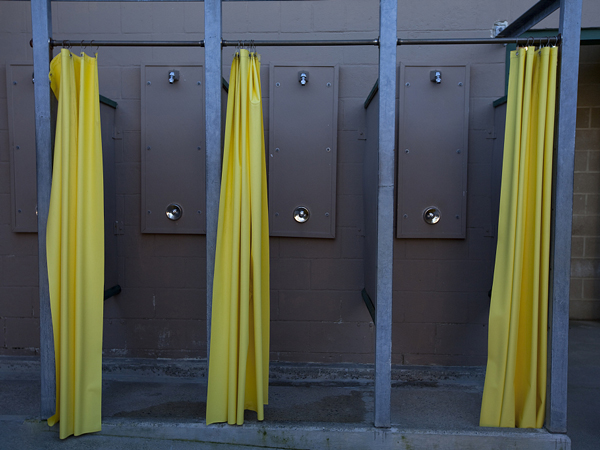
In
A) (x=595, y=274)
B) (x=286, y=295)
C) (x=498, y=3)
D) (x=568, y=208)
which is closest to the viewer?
(x=568, y=208)

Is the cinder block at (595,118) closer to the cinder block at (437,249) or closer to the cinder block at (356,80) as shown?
the cinder block at (437,249)

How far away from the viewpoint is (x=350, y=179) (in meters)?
2.93

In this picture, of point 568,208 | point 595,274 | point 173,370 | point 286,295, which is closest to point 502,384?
point 568,208

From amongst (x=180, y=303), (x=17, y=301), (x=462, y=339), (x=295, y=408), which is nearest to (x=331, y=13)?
(x=180, y=303)

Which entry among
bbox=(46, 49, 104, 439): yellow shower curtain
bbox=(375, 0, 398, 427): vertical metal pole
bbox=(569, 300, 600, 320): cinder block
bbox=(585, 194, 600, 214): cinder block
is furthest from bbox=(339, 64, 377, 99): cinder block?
bbox=(569, 300, 600, 320): cinder block

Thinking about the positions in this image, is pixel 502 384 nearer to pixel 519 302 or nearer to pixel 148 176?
pixel 519 302

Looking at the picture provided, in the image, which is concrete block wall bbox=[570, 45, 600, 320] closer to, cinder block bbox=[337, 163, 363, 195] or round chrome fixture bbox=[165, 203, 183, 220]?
cinder block bbox=[337, 163, 363, 195]

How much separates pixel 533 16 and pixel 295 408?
2424mm

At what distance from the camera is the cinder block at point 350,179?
2.93 m

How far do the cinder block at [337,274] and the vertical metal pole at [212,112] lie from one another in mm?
1072

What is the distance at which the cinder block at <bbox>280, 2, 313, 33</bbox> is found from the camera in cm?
289

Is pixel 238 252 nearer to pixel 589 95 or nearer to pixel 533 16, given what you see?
pixel 533 16

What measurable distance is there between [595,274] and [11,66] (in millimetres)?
5409

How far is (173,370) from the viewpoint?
9.92 ft
